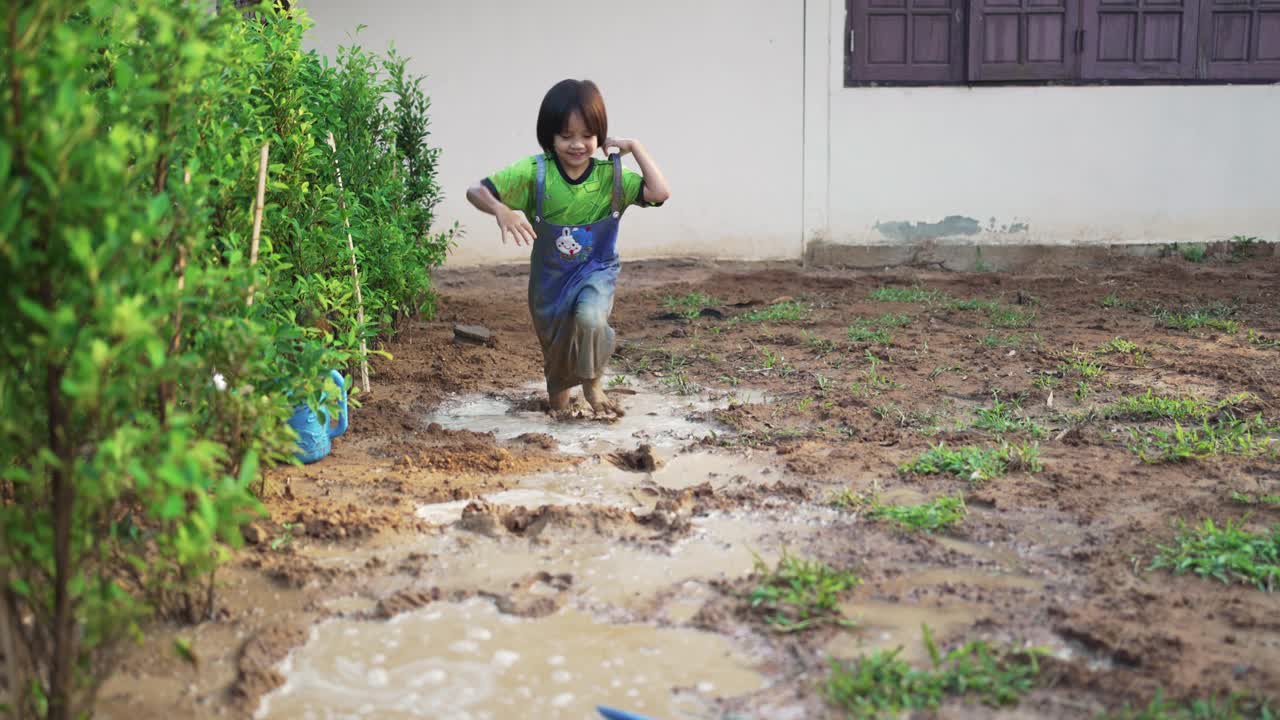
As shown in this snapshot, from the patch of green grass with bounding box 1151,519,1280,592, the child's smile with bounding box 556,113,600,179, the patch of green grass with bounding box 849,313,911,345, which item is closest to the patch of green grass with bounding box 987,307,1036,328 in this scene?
the patch of green grass with bounding box 849,313,911,345

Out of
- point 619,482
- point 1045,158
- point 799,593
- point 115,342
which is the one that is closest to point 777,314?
point 619,482

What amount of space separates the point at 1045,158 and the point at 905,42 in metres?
1.67

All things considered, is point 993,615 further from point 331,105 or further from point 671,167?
point 671,167

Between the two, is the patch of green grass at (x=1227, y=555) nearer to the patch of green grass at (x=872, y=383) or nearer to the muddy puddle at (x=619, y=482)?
the muddy puddle at (x=619, y=482)

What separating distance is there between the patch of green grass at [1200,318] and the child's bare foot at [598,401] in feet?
12.9

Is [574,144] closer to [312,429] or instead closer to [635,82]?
[312,429]

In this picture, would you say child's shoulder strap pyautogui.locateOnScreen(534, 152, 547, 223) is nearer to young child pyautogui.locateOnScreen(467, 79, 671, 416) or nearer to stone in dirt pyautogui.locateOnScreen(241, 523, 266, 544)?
young child pyautogui.locateOnScreen(467, 79, 671, 416)

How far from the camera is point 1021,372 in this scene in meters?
5.80

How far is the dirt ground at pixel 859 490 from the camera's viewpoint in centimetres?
261

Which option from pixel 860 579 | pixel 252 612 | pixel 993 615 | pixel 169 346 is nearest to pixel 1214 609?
pixel 993 615

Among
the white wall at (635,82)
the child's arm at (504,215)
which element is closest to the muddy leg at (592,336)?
the child's arm at (504,215)

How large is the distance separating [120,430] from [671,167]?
8.40 metres

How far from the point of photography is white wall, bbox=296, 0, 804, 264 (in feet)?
31.9

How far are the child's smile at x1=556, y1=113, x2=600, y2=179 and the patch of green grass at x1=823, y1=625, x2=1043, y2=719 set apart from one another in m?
2.96
